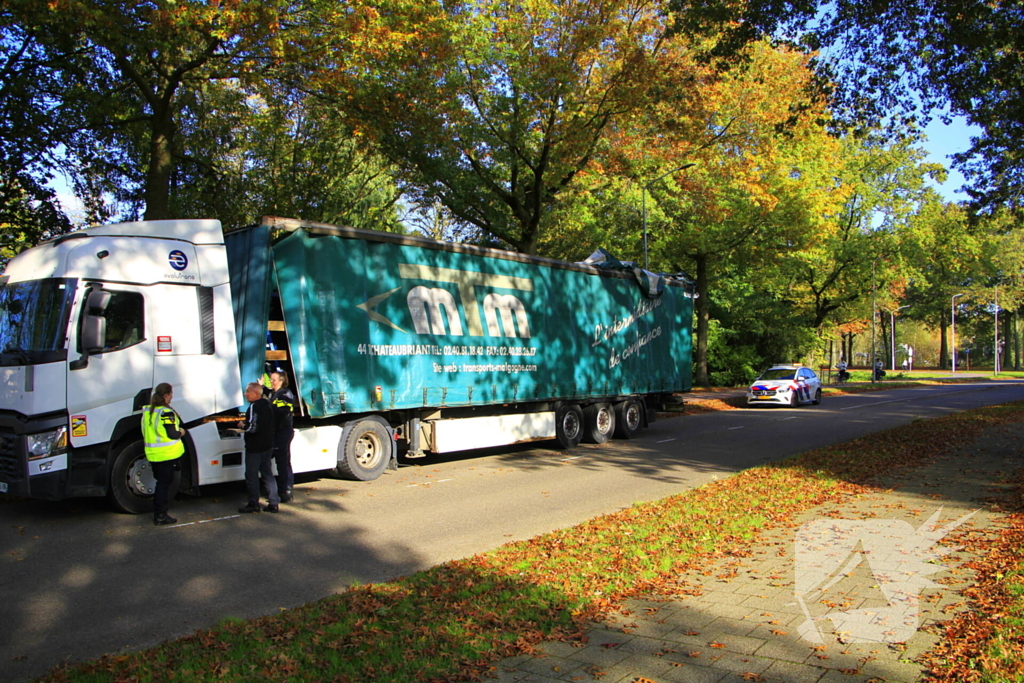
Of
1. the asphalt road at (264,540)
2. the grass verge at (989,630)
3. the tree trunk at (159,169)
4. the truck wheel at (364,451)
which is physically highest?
the tree trunk at (159,169)

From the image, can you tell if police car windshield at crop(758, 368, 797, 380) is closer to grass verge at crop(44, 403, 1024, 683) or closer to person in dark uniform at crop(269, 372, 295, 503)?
grass verge at crop(44, 403, 1024, 683)

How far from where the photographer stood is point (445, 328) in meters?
12.6

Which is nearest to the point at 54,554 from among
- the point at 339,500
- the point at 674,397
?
the point at 339,500

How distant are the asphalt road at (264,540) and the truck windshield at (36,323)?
189 cm

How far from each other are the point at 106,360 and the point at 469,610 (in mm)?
5721

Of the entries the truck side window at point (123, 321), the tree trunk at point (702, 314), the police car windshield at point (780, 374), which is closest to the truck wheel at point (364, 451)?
the truck side window at point (123, 321)

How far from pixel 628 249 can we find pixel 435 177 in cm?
1165

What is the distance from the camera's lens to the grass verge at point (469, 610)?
4.43 metres

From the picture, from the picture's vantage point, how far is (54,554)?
7.34 metres

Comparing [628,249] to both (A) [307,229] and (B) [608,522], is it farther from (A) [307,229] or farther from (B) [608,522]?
(B) [608,522]

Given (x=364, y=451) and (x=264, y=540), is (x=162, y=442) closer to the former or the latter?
(x=264, y=540)

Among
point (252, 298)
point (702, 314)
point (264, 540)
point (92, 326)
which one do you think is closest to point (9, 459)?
point (92, 326)

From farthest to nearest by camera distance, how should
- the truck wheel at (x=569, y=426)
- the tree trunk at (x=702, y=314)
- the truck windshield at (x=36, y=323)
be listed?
1. the tree trunk at (x=702, y=314)
2. the truck wheel at (x=569, y=426)
3. the truck windshield at (x=36, y=323)

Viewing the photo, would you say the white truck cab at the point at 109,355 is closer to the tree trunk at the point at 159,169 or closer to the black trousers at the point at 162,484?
the black trousers at the point at 162,484
